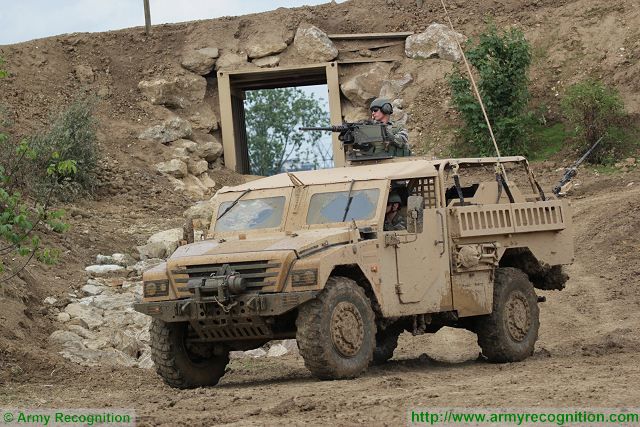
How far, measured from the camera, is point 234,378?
13.3 metres

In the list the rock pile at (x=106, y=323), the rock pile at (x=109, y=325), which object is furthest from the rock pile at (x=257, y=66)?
the rock pile at (x=106, y=323)

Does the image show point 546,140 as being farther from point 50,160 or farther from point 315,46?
point 50,160

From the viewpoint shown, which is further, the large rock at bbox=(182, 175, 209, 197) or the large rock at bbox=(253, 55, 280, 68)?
the large rock at bbox=(253, 55, 280, 68)

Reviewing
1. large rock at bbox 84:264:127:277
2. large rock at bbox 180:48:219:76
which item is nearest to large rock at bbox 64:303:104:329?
large rock at bbox 84:264:127:277

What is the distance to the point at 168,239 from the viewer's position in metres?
20.8

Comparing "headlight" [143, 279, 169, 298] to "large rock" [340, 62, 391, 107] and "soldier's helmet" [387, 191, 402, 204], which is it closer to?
"soldier's helmet" [387, 191, 402, 204]

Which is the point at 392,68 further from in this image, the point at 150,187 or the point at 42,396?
the point at 42,396

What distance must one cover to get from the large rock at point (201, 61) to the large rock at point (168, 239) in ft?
32.0

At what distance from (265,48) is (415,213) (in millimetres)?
18861

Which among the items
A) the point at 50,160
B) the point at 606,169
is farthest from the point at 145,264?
the point at 606,169

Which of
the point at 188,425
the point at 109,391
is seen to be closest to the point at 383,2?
the point at 109,391

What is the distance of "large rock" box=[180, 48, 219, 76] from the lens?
99.6 ft

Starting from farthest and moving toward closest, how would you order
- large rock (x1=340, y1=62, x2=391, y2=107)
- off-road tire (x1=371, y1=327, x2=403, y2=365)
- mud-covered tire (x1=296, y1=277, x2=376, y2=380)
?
large rock (x1=340, y1=62, x2=391, y2=107)
off-road tire (x1=371, y1=327, x2=403, y2=365)
mud-covered tire (x1=296, y1=277, x2=376, y2=380)

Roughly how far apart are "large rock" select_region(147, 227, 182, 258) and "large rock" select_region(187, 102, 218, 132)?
8.68 metres
